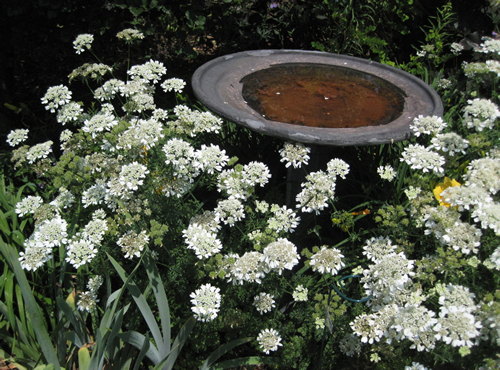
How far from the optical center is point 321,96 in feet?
9.21

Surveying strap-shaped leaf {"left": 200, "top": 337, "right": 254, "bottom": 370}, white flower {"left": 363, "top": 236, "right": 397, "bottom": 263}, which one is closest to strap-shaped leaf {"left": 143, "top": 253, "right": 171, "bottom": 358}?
strap-shaped leaf {"left": 200, "top": 337, "right": 254, "bottom": 370}

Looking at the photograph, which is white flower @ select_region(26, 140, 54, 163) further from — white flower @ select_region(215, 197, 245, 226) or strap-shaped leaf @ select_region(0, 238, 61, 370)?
white flower @ select_region(215, 197, 245, 226)

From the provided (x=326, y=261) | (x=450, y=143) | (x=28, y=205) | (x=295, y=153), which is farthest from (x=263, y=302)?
(x=28, y=205)

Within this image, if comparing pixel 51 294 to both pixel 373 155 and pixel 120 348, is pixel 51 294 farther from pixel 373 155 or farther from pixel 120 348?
pixel 373 155

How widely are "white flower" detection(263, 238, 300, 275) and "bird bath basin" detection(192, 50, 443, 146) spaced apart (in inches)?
22.4

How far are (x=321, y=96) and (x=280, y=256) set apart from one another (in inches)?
55.8

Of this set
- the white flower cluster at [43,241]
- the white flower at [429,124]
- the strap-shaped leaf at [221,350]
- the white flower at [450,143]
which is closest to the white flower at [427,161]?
the white flower at [450,143]

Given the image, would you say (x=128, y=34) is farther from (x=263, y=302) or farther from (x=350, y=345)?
(x=350, y=345)

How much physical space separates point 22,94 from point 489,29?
448 centimetres

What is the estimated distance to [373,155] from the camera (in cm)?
309

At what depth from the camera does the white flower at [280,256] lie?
68.4 inches

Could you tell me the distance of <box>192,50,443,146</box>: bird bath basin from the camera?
2182 mm

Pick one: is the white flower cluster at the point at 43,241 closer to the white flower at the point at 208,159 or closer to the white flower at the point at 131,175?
the white flower at the point at 131,175

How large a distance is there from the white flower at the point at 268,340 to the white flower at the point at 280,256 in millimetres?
A: 399
